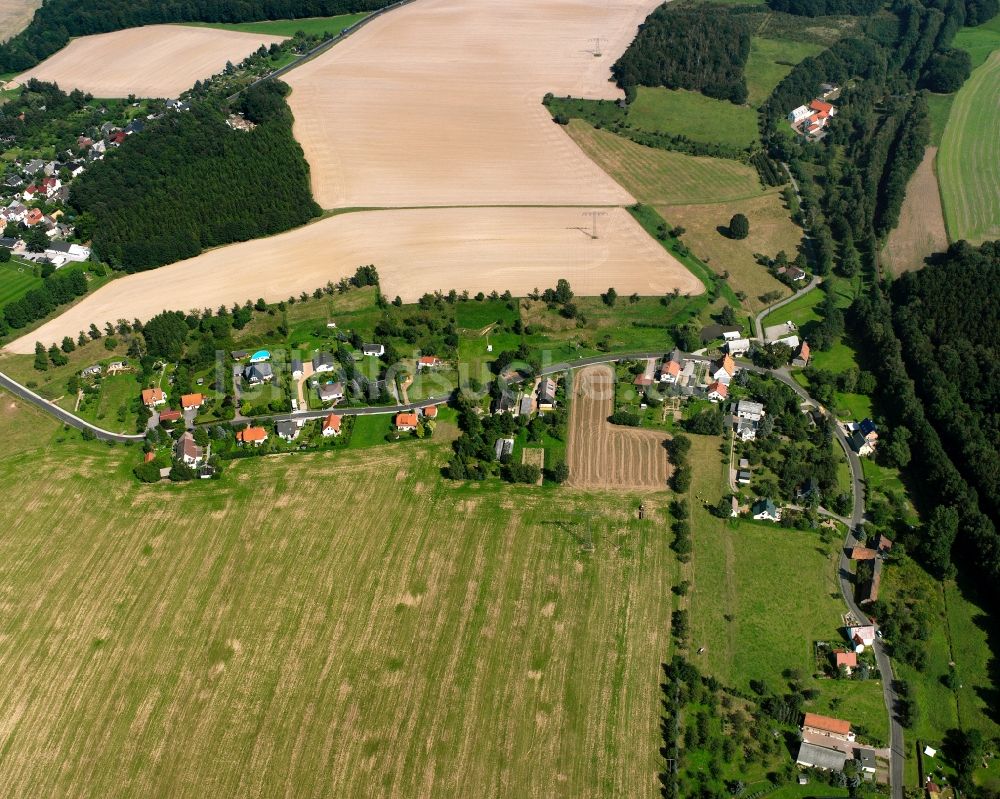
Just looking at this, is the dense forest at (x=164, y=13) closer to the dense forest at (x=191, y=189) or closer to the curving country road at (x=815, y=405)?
the dense forest at (x=191, y=189)

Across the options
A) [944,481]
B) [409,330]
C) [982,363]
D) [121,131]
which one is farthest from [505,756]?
[121,131]

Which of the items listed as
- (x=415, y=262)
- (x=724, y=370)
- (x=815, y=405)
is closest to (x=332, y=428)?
(x=415, y=262)

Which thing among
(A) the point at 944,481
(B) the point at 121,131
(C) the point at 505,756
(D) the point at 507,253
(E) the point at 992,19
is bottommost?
(C) the point at 505,756

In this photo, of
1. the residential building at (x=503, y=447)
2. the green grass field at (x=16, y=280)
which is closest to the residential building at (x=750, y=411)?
the residential building at (x=503, y=447)

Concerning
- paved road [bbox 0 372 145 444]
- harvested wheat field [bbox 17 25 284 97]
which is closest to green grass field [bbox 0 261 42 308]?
paved road [bbox 0 372 145 444]

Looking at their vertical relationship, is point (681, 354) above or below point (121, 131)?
below

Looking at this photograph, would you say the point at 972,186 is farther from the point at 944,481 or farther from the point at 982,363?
the point at 944,481

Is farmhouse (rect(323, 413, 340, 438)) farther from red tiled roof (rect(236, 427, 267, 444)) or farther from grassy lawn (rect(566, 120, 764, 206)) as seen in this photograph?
grassy lawn (rect(566, 120, 764, 206))
